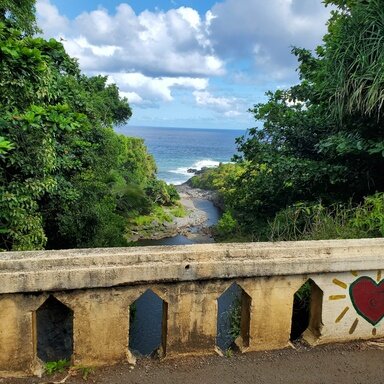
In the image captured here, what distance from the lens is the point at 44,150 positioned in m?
6.54

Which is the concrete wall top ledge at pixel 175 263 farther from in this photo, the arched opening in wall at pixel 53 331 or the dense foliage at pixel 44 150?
the arched opening in wall at pixel 53 331

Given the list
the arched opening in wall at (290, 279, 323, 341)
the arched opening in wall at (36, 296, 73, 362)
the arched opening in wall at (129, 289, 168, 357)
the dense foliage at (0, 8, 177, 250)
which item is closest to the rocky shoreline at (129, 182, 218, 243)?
the arched opening in wall at (129, 289, 168, 357)

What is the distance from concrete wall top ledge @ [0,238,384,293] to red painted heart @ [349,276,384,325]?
13 cm

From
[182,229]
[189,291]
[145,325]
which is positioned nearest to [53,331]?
[145,325]

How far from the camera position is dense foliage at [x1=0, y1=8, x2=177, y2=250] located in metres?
4.90

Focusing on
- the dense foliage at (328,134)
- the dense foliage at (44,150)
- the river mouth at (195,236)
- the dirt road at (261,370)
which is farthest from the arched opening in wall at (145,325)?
the river mouth at (195,236)

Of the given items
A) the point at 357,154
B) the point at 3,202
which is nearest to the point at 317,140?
the point at 357,154

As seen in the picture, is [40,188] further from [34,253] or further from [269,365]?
[269,365]

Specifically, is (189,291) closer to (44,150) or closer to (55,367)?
(55,367)

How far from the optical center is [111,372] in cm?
251

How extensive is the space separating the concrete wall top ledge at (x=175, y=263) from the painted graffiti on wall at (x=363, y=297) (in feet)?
0.35

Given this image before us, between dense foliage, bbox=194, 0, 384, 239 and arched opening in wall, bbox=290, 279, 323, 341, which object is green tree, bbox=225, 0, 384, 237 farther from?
arched opening in wall, bbox=290, 279, 323, 341

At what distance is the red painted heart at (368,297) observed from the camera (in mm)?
2826

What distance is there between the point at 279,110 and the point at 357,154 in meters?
3.61
